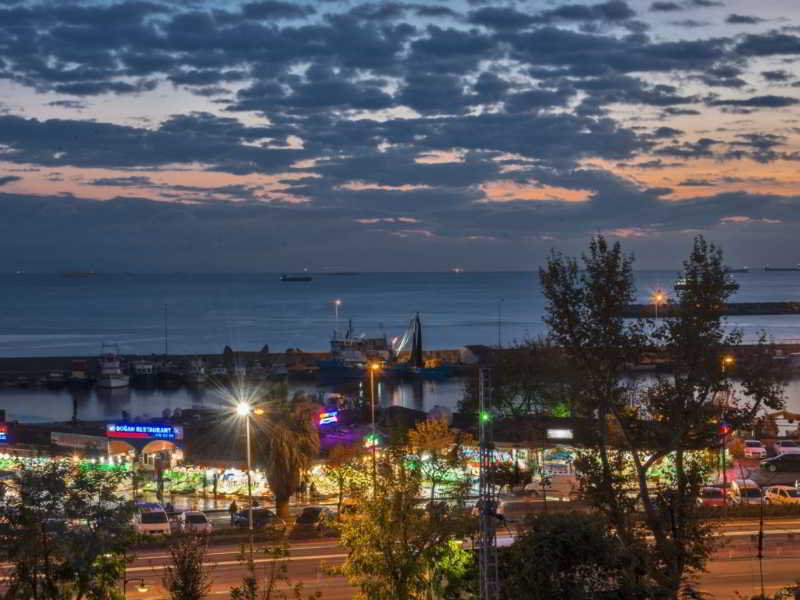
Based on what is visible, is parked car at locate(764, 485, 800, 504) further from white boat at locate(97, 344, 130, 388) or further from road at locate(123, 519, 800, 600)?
white boat at locate(97, 344, 130, 388)

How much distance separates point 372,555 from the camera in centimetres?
1426

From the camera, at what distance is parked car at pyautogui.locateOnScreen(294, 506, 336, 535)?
21812 mm

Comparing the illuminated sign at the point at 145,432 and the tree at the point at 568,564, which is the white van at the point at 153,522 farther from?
the tree at the point at 568,564

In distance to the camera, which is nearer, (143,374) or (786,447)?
(786,447)

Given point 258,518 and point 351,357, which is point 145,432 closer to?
point 258,518

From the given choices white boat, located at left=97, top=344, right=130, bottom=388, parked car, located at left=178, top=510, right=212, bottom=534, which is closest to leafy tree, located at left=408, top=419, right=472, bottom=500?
parked car, located at left=178, top=510, right=212, bottom=534

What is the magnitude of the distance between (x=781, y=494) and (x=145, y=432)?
18.2 metres

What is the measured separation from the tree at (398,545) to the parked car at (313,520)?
707 cm

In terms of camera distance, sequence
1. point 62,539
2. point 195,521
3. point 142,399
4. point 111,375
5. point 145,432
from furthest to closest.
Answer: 1. point 111,375
2. point 142,399
3. point 145,432
4. point 195,521
5. point 62,539

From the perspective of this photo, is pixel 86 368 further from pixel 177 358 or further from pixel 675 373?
pixel 675 373

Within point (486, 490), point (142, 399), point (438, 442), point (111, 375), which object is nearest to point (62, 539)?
point (486, 490)

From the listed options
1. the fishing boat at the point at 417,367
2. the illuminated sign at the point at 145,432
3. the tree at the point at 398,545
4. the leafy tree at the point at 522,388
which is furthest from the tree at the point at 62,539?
the fishing boat at the point at 417,367

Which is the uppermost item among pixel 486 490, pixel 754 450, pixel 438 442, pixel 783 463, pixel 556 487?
pixel 438 442

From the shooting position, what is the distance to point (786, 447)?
30.4 metres
